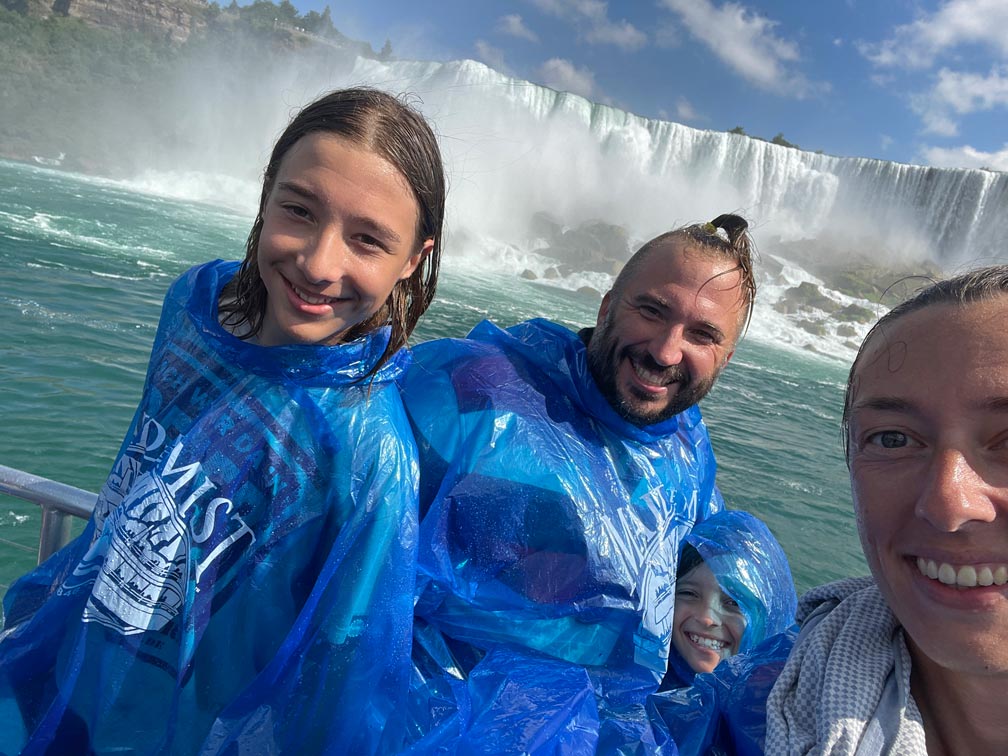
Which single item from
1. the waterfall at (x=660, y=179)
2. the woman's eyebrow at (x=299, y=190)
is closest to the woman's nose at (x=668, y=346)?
the woman's eyebrow at (x=299, y=190)

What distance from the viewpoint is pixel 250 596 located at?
123cm

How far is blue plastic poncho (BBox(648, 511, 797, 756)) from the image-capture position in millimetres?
1229

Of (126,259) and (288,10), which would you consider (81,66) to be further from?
(126,259)

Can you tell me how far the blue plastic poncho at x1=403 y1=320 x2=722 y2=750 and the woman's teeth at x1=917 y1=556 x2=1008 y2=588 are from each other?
0.79 meters

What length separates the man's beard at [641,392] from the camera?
6.12 feet

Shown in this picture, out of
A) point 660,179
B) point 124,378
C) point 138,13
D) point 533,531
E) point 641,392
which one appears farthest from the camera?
point 138,13

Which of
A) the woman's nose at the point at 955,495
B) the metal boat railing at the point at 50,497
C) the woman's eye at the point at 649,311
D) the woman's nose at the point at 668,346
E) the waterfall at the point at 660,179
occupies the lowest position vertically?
the metal boat railing at the point at 50,497

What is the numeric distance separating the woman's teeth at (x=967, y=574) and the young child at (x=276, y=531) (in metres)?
0.79

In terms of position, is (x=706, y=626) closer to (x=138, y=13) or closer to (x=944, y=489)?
(x=944, y=489)

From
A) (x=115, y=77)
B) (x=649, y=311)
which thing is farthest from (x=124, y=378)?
(x=115, y=77)

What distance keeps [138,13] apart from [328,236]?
240ft

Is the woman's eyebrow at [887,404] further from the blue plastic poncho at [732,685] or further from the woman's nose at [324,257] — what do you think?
the woman's nose at [324,257]

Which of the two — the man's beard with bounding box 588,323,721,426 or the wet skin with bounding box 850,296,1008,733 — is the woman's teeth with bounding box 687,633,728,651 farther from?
the wet skin with bounding box 850,296,1008,733

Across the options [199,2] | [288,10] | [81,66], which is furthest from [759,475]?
[288,10]
